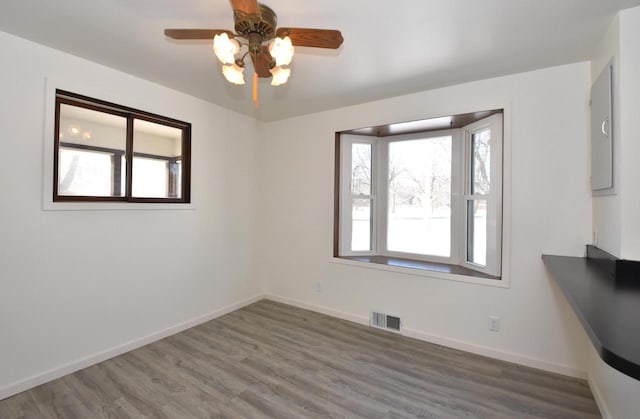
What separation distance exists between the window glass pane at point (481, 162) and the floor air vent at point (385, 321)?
160 cm

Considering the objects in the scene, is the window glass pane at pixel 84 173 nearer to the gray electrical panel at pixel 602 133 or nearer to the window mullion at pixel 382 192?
the window mullion at pixel 382 192

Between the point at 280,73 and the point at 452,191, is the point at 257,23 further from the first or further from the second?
the point at 452,191

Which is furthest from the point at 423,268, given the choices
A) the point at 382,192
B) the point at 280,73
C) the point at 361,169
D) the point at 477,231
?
the point at 280,73

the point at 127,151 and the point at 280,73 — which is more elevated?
the point at 280,73

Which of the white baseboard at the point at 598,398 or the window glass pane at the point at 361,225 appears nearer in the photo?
the white baseboard at the point at 598,398

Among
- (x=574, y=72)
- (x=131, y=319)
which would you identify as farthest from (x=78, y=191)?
(x=574, y=72)

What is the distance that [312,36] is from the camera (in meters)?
1.47

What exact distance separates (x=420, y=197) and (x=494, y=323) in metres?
1.49

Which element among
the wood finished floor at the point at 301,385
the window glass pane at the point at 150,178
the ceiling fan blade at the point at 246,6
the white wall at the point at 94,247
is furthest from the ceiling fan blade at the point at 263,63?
the wood finished floor at the point at 301,385

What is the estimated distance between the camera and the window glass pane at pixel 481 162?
2.79 meters

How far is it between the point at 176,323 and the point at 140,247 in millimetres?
916

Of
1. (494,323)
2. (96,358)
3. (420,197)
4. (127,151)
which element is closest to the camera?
(96,358)

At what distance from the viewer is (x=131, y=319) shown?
2635mm

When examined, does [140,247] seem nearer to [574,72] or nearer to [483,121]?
[483,121]
